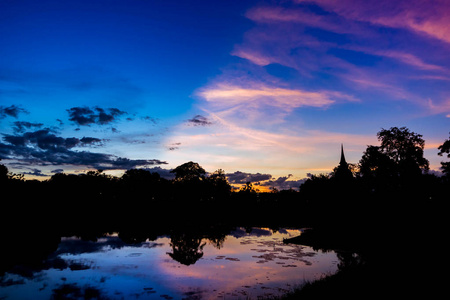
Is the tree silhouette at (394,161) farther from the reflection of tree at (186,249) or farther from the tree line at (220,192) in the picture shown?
the reflection of tree at (186,249)

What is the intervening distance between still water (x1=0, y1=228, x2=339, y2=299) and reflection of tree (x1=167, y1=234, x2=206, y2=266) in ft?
0.31

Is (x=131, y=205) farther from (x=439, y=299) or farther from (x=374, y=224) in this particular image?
(x=439, y=299)

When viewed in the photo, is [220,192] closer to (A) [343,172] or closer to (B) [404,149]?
(A) [343,172]

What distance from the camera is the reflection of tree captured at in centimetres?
2725

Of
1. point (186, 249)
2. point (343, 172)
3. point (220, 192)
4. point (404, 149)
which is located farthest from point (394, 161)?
point (220, 192)

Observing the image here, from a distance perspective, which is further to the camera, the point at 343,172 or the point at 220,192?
the point at 220,192

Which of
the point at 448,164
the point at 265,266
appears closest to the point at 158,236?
the point at 265,266

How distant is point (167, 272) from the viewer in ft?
74.0

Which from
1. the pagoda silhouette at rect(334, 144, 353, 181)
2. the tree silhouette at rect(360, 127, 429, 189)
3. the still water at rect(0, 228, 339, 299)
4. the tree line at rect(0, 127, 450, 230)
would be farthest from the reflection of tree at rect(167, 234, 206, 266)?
the pagoda silhouette at rect(334, 144, 353, 181)

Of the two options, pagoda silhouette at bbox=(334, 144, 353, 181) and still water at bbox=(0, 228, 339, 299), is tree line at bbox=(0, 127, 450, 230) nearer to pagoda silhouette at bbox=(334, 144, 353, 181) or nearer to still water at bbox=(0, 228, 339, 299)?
pagoda silhouette at bbox=(334, 144, 353, 181)

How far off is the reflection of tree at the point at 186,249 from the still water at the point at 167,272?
0.31 ft

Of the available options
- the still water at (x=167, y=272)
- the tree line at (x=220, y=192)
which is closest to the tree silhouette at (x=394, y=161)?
the tree line at (x=220, y=192)

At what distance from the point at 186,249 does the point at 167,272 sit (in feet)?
33.2

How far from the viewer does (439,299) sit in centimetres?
1239
